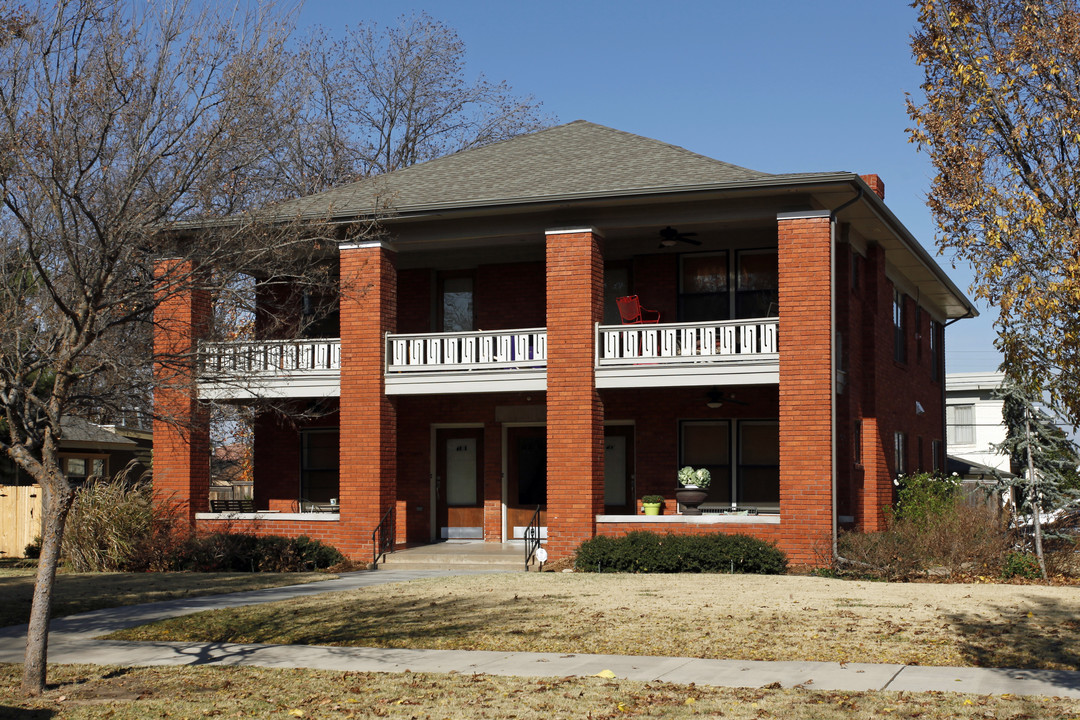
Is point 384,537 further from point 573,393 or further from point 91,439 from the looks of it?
point 91,439

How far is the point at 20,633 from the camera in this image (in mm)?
12930

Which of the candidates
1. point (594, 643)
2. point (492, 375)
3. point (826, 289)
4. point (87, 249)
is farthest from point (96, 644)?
point (826, 289)

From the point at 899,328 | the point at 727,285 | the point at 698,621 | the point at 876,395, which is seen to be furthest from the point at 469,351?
the point at 899,328

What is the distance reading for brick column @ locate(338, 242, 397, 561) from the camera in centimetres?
2181

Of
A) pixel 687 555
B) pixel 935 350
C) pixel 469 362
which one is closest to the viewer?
pixel 687 555

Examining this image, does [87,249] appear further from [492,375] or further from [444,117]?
[444,117]

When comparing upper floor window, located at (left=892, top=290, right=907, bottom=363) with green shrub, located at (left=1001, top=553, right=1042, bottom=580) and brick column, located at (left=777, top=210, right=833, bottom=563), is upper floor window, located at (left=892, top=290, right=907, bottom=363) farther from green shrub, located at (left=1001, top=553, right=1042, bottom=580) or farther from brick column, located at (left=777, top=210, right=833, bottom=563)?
green shrub, located at (left=1001, top=553, right=1042, bottom=580)

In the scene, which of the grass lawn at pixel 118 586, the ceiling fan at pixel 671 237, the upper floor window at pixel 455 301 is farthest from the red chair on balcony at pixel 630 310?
the grass lawn at pixel 118 586

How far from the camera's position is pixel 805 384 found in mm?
19672

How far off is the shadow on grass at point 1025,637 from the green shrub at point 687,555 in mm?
5337

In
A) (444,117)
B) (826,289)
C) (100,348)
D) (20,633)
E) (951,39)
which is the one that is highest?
(444,117)

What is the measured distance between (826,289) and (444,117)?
84.0 ft

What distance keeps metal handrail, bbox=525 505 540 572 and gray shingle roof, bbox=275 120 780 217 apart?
603 cm

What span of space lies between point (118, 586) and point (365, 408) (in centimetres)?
614
